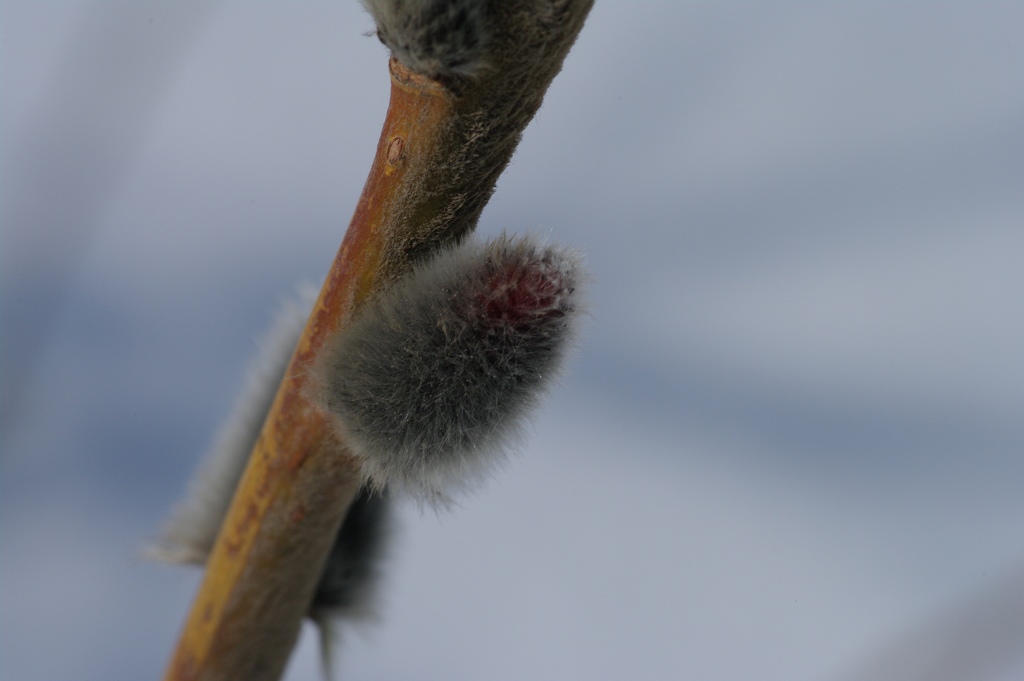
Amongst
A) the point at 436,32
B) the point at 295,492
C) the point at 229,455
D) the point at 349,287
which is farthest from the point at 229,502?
the point at 436,32

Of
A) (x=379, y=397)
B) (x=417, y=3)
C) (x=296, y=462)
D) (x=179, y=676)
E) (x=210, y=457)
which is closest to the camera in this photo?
(x=417, y=3)

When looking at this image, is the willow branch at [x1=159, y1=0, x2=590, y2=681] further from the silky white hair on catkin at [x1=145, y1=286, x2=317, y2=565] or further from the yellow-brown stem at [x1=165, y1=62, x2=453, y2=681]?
the silky white hair on catkin at [x1=145, y1=286, x2=317, y2=565]

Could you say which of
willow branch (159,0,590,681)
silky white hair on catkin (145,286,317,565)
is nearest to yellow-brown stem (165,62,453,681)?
willow branch (159,0,590,681)

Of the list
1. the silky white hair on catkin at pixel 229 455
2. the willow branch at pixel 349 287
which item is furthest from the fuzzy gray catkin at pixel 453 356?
the silky white hair on catkin at pixel 229 455

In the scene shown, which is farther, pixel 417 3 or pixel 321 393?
pixel 321 393

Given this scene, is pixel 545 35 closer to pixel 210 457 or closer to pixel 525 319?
pixel 525 319

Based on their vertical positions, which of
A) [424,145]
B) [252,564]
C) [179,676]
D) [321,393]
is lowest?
[179,676]

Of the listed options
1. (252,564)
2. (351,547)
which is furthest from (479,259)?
(351,547)
